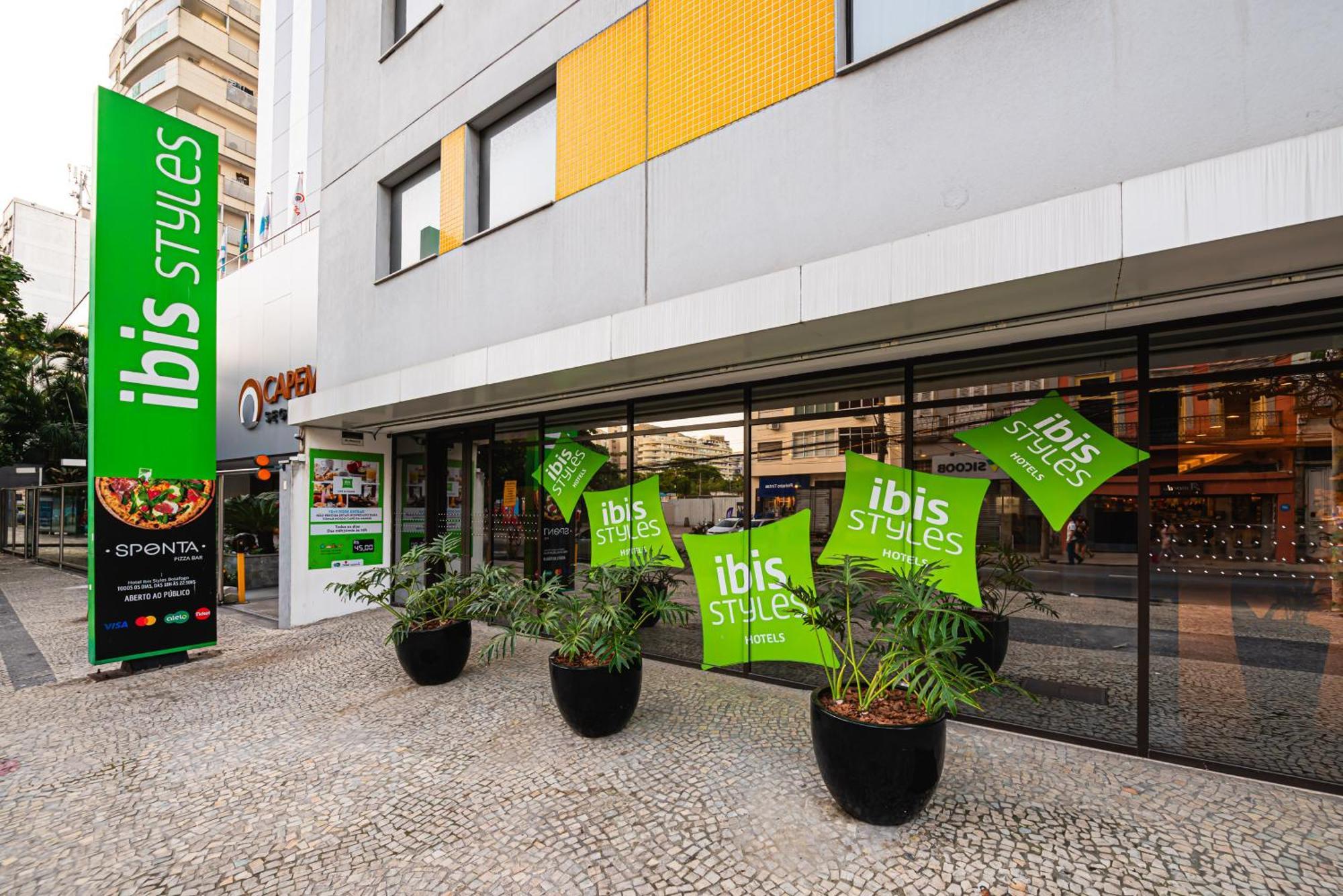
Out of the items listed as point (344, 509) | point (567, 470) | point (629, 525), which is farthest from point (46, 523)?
point (629, 525)

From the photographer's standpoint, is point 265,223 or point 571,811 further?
point 265,223

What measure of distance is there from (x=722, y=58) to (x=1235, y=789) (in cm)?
647

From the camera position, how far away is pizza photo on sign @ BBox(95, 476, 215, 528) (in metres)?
6.54

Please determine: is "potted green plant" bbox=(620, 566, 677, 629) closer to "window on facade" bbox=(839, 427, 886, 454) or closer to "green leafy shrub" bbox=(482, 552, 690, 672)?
"green leafy shrub" bbox=(482, 552, 690, 672)

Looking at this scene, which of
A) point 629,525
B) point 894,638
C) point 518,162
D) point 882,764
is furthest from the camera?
point 518,162

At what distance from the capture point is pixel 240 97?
110ft

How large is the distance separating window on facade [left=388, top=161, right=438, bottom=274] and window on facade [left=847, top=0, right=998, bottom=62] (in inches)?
228

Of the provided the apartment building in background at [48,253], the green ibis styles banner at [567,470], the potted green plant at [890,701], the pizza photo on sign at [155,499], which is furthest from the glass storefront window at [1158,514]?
the apartment building in background at [48,253]

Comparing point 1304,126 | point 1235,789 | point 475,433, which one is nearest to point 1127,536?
point 1235,789

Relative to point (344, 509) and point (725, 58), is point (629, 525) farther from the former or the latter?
point (344, 509)

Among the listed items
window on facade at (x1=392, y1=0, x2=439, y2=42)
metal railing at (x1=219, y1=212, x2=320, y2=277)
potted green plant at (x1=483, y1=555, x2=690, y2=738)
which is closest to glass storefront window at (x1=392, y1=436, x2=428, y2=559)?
potted green plant at (x1=483, y1=555, x2=690, y2=738)

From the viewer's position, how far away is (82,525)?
2041cm

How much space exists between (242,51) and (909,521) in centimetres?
4520

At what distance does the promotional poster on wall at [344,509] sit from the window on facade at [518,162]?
14.8 feet
